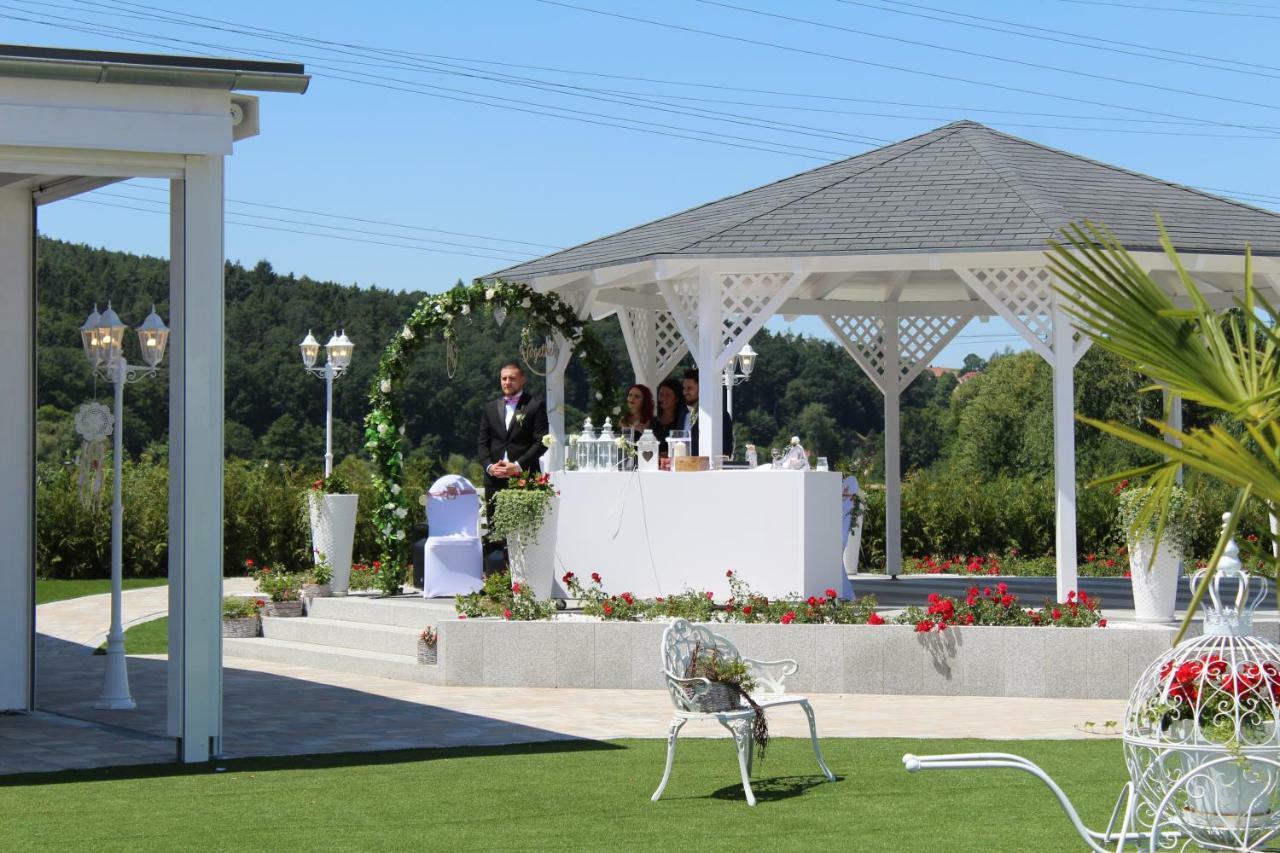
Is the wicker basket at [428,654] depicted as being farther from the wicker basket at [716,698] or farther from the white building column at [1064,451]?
the wicker basket at [716,698]

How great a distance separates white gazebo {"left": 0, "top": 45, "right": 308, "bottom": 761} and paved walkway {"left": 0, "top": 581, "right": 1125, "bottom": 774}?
29.4 inches

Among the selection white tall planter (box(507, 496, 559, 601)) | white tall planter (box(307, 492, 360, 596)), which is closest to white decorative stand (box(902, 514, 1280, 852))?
white tall planter (box(507, 496, 559, 601))

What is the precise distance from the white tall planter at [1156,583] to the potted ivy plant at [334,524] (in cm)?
740

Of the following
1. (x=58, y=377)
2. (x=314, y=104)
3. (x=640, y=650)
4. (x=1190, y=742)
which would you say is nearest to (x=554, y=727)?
(x=640, y=650)

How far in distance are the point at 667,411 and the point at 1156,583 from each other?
17.3ft

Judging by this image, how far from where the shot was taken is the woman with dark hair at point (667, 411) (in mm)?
16391

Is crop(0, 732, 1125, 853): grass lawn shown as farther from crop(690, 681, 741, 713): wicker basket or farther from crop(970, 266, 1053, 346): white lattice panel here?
crop(970, 266, 1053, 346): white lattice panel

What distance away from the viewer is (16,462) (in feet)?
38.5

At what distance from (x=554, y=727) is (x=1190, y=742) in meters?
5.58

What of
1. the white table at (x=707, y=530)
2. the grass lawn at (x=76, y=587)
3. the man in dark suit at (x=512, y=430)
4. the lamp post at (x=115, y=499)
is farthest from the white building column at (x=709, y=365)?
the grass lawn at (x=76, y=587)

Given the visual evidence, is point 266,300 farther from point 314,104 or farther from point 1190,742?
point 1190,742

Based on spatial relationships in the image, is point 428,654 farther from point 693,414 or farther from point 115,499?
point 693,414

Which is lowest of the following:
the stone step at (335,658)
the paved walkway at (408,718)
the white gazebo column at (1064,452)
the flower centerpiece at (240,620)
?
the paved walkway at (408,718)

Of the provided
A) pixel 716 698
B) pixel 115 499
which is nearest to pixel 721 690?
pixel 716 698
